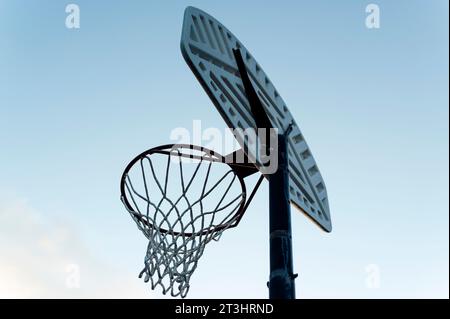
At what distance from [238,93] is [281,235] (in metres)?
1.28

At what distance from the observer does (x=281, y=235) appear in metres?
5.13

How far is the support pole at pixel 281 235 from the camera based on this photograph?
4.87 meters

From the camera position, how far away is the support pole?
4867 mm

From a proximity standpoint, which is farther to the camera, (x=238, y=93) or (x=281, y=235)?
(x=238, y=93)

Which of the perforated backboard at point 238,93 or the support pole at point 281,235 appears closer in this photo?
the support pole at point 281,235

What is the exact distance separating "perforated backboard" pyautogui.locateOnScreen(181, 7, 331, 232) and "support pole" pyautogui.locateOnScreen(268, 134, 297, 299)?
0.35m

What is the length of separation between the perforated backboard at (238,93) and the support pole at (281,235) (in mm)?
346

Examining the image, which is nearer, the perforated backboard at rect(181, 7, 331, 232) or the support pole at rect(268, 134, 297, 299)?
the support pole at rect(268, 134, 297, 299)

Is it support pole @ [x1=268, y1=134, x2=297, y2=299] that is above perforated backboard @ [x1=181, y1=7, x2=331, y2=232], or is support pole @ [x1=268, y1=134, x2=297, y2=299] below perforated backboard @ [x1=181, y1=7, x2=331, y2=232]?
below

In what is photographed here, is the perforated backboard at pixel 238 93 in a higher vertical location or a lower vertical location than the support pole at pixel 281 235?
higher
